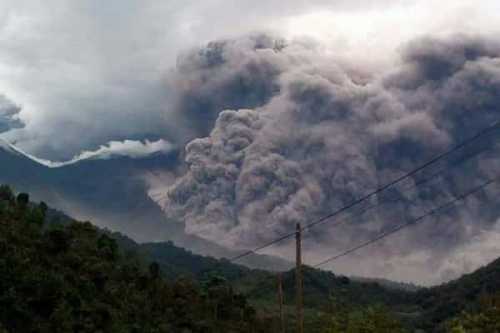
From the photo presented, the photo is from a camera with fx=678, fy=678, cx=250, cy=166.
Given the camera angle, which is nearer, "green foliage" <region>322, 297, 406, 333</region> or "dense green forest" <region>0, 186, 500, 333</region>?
"green foliage" <region>322, 297, 406, 333</region>

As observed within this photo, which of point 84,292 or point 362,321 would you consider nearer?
point 362,321

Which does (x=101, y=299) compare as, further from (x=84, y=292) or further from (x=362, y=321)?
(x=362, y=321)

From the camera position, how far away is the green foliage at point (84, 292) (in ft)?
224

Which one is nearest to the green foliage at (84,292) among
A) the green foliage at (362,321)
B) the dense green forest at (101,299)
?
the dense green forest at (101,299)

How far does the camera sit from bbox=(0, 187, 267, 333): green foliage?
224ft

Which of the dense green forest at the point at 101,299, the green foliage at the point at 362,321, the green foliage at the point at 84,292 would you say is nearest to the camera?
the green foliage at the point at 362,321

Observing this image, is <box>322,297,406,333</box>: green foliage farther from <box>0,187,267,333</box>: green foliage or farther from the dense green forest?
<box>0,187,267,333</box>: green foliage

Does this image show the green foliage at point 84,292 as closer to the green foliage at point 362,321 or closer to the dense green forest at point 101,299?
the dense green forest at point 101,299

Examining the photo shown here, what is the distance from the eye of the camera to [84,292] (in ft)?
262

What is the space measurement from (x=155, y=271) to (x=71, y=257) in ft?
117

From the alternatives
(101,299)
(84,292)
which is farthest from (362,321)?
(101,299)

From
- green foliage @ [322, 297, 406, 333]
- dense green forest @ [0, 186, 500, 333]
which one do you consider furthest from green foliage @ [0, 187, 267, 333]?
Result: green foliage @ [322, 297, 406, 333]

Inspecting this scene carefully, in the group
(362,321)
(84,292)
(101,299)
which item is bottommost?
(362,321)

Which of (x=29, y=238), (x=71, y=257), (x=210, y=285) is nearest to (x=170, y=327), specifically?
(x=71, y=257)
